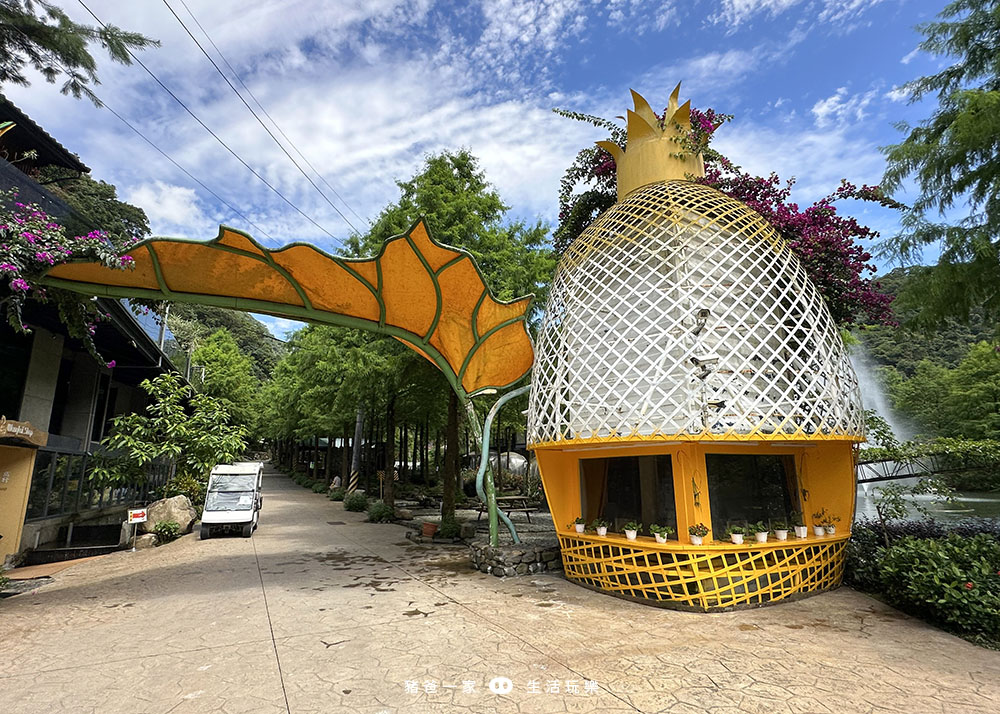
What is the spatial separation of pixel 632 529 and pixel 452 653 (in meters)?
3.11

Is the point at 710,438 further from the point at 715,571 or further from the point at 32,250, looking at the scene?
the point at 32,250

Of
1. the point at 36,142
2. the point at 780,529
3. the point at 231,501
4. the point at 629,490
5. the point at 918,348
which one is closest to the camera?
the point at 780,529

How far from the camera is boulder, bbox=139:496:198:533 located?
504 inches

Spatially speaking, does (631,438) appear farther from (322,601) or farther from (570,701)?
(322,601)

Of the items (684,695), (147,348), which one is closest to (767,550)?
(684,695)

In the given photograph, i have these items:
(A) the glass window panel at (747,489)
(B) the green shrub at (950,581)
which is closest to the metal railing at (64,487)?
(A) the glass window panel at (747,489)

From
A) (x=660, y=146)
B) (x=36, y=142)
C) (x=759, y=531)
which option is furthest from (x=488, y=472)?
(x=36, y=142)

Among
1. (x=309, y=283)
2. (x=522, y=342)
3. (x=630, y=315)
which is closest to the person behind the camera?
(x=630, y=315)

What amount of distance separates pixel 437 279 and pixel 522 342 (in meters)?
2.23

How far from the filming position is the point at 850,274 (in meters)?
8.98

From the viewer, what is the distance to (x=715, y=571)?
6.25 m

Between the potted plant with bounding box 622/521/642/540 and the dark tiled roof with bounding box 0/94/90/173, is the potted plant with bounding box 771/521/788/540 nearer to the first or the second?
the potted plant with bounding box 622/521/642/540

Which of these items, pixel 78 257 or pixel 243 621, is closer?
A: pixel 243 621

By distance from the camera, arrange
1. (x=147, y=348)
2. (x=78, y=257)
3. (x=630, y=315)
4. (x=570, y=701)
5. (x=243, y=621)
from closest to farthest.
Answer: (x=570, y=701)
(x=243, y=621)
(x=78, y=257)
(x=630, y=315)
(x=147, y=348)
